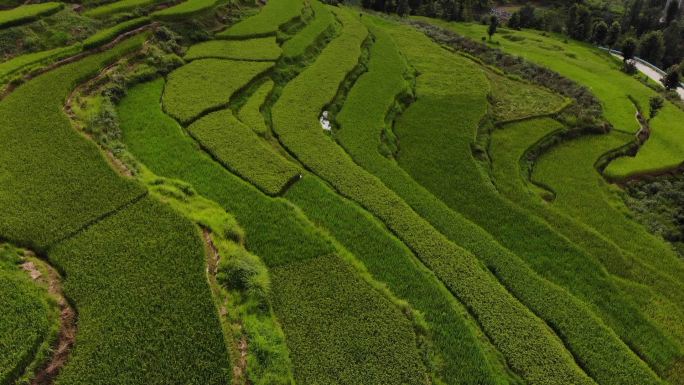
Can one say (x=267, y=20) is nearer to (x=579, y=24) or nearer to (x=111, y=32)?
(x=111, y=32)

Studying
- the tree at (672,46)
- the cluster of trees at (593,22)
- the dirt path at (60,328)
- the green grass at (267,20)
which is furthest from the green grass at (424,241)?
the tree at (672,46)

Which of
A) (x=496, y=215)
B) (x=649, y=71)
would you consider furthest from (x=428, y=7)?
(x=496, y=215)

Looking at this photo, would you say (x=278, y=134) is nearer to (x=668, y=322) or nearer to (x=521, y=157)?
(x=521, y=157)

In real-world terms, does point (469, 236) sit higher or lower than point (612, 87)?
lower

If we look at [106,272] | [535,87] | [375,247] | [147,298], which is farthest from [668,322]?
[535,87]

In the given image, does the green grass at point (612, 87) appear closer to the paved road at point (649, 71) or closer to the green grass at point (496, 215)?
the paved road at point (649, 71)

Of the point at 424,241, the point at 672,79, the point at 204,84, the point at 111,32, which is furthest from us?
the point at 672,79
